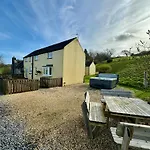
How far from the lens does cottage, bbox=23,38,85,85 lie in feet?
57.8

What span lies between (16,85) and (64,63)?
7.73m

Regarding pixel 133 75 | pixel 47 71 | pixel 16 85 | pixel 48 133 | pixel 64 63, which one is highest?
pixel 64 63

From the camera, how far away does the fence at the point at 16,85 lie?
35.1 feet

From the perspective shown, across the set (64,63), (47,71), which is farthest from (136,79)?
(47,71)

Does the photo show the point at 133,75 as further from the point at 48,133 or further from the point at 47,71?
the point at 48,133

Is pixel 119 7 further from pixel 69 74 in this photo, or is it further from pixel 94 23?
pixel 69 74

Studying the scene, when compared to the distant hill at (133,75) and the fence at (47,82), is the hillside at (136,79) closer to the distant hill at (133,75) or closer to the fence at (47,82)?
the distant hill at (133,75)

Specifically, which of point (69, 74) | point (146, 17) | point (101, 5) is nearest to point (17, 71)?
point (69, 74)

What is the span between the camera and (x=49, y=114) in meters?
5.88

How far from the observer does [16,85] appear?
11305 millimetres

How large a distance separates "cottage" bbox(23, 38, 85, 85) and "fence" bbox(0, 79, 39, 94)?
5280 mm

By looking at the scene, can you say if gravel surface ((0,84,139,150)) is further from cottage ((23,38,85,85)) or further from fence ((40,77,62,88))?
cottage ((23,38,85,85))

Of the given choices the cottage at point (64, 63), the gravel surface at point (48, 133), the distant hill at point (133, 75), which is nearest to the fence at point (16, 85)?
the cottage at point (64, 63)

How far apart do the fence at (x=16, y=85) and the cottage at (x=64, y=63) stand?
5280 millimetres
